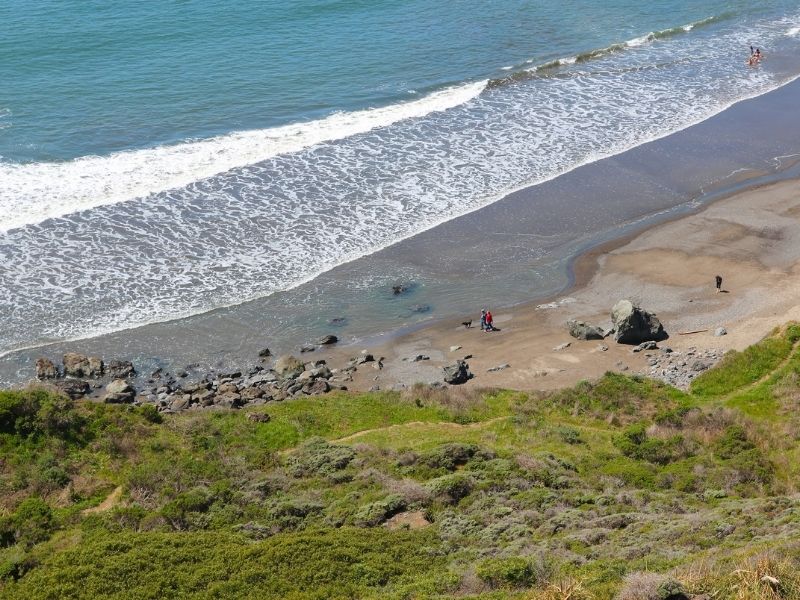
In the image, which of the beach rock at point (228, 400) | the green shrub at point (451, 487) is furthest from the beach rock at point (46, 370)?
the green shrub at point (451, 487)

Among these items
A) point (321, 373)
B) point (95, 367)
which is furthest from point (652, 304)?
point (95, 367)

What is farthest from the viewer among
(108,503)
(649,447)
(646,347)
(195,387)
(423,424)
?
(646,347)

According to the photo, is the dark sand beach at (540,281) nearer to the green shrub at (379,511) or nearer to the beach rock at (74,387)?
the beach rock at (74,387)

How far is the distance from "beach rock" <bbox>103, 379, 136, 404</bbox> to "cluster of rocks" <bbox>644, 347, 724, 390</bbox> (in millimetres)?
17148

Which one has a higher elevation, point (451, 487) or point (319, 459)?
point (451, 487)

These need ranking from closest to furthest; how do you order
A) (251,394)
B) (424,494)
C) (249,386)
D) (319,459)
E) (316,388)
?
(424,494), (319,459), (316,388), (251,394), (249,386)

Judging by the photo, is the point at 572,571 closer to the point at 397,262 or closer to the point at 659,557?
the point at 659,557

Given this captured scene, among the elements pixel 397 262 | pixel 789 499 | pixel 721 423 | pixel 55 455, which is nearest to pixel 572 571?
pixel 789 499

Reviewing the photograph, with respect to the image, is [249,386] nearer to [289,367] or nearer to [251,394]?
[251,394]

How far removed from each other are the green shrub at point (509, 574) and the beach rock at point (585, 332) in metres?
17.7

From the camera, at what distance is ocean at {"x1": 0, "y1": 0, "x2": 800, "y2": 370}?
38.1 metres

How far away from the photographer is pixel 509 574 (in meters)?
16.5

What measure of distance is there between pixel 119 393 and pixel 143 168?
18.5 meters

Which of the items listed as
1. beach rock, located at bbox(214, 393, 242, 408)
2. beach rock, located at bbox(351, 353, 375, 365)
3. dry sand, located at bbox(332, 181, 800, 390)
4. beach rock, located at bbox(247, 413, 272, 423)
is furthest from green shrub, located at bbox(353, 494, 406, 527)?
beach rock, located at bbox(351, 353, 375, 365)
